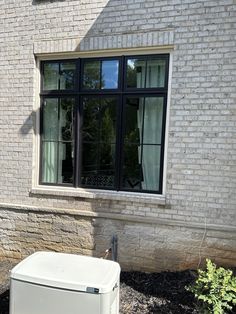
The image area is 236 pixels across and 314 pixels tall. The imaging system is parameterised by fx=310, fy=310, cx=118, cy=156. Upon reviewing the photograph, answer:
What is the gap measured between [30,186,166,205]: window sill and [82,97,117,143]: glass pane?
0.72 m

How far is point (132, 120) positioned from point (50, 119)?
1254mm

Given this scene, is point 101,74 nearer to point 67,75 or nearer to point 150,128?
point 67,75

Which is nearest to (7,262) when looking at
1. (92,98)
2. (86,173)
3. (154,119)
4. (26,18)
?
(86,173)

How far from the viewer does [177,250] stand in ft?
12.5

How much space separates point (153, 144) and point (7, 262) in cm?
279

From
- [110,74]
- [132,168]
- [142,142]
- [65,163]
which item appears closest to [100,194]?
[132,168]

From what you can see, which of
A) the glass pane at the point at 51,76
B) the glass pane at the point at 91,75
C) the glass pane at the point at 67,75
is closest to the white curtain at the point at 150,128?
the glass pane at the point at 91,75

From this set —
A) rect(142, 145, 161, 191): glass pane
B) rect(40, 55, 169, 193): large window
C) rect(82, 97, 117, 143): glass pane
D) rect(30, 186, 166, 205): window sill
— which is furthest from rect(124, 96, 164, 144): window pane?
rect(30, 186, 166, 205): window sill

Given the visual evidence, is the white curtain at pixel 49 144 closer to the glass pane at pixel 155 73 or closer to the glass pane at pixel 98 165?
the glass pane at pixel 98 165

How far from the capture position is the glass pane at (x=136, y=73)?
13.2 feet

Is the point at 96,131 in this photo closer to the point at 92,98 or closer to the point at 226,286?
the point at 92,98

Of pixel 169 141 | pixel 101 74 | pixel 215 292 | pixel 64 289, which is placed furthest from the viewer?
pixel 101 74

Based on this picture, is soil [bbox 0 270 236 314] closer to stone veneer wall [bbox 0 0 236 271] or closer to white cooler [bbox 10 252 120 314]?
stone veneer wall [bbox 0 0 236 271]

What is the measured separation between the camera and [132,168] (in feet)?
13.6
